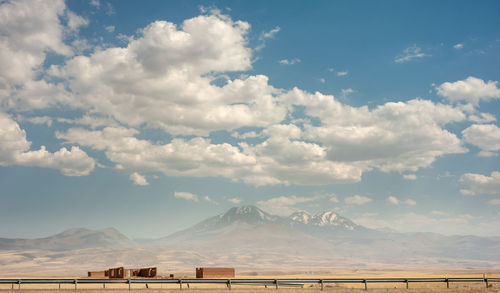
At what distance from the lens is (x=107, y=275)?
212ft

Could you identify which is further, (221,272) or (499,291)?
(221,272)

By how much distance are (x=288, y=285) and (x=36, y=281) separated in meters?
21.9

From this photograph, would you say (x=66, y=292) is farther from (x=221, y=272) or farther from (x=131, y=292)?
(x=221, y=272)

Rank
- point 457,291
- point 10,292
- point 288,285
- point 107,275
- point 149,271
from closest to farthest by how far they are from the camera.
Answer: point 10,292
point 457,291
point 288,285
point 149,271
point 107,275

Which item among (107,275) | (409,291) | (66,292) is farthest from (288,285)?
(107,275)

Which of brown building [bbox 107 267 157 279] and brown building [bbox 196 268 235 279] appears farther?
brown building [bbox 107 267 157 279]

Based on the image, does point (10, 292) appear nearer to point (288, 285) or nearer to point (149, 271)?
point (288, 285)

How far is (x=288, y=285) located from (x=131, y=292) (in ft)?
54.8

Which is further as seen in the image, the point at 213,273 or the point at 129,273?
the point at 129,273

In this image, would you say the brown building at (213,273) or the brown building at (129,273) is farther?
the brown building at (129,273)

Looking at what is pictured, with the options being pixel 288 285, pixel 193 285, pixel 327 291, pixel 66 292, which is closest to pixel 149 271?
pixel 193 285

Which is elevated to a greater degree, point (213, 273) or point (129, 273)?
point (129, 273)

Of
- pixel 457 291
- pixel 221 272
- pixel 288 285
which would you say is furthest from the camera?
pixel 221 272

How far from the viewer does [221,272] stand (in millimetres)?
56500
